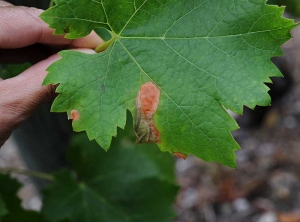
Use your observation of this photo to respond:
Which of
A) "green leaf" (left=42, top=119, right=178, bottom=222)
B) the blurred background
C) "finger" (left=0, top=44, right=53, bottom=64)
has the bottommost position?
the blurred background

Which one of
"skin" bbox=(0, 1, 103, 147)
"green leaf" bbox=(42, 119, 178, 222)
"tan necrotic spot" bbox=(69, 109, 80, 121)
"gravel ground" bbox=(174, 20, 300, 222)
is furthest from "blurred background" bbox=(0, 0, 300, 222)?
"tan necrotic spot" bbox=(69, 109, 80, 121)

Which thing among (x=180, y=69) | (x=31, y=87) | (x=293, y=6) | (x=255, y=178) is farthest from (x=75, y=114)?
(x=293, y=6)

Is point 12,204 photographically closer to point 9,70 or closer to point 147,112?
point 9,70

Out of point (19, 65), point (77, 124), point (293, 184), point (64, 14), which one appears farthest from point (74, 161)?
point (293, 184)

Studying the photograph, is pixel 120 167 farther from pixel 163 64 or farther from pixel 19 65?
pixel 163 64

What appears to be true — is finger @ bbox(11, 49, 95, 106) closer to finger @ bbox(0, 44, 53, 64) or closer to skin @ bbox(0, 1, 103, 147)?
skin @ bbox(0, 1, 103, 147)

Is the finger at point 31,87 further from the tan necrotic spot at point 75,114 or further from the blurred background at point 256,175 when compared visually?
the blurred background at point 256,175
